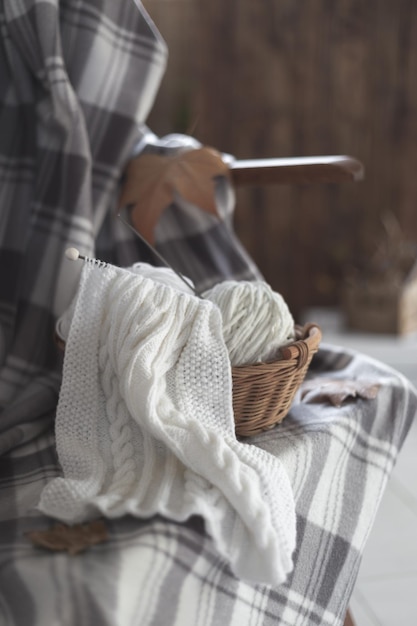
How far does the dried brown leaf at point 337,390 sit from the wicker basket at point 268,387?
100mm

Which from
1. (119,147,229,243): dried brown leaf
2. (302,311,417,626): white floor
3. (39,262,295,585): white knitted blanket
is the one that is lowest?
(302,311,417,626): white floor

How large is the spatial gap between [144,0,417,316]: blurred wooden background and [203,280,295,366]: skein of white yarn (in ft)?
5.64

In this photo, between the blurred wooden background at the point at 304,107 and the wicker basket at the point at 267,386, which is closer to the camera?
the wicker basket at the point at 267,386

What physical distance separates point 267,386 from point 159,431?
158mm

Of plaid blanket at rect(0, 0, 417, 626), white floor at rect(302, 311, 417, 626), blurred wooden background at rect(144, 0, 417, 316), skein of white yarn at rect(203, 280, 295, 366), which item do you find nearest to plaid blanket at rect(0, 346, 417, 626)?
plaid blanket at rect(0, 0, 417, 626)

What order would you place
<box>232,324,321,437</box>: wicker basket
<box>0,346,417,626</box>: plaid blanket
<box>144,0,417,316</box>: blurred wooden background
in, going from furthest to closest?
<box>144,0,417,316</box>: blurred wooden background, <box>232,324,321,437</box>: wicker basket, <box>0,346,417,626</box>: plaid blanket

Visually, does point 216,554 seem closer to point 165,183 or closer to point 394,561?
point 165,183

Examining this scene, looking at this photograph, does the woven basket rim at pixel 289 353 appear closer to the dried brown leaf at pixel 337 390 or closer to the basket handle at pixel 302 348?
the basket handle at pixel 302 348

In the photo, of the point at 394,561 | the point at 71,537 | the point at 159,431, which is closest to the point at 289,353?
the point at 159,431

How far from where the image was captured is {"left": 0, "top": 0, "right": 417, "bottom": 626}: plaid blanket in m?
0.64

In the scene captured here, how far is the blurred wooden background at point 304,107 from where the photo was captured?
2412 mm

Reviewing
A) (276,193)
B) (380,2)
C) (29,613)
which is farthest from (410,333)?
(29,613)

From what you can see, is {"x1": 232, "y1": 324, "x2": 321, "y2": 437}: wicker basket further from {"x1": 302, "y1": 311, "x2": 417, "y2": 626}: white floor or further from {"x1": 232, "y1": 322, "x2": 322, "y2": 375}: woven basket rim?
{"x1": 302, "y1": 311, "x2": 417, "y2": 626}: white floor

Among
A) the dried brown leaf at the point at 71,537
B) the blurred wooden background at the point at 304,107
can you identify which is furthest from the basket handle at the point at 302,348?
the blurred wooden background at the point at 304,107
